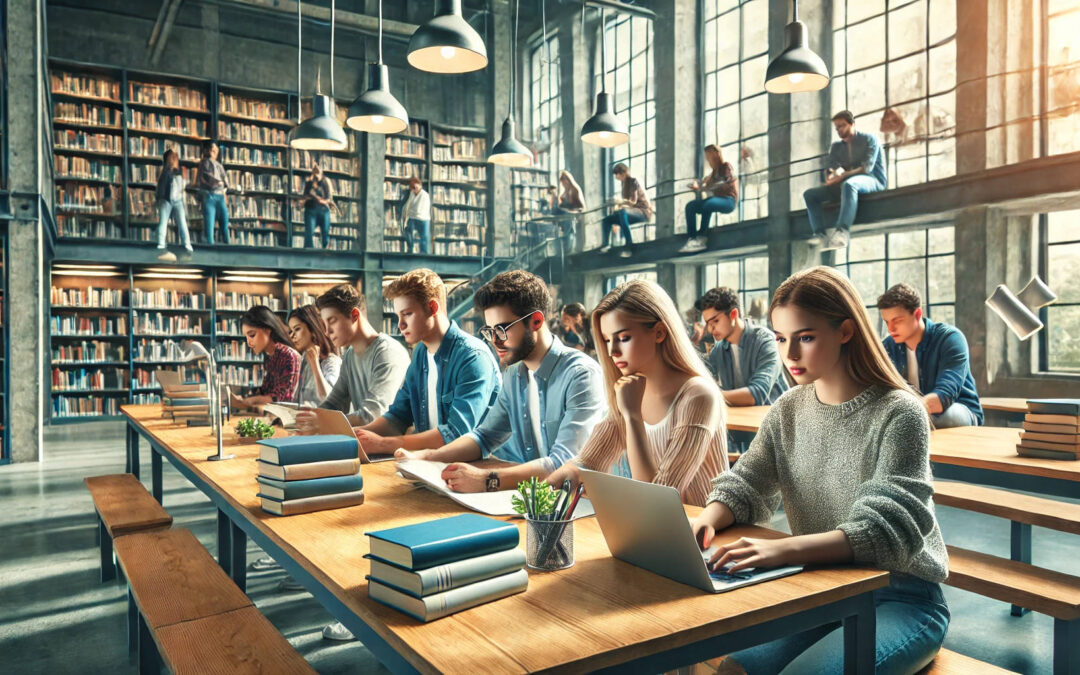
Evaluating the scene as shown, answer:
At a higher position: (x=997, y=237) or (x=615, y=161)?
(x=615, y=161)

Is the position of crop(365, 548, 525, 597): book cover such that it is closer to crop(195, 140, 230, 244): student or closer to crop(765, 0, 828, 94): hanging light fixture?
crop(765, 0, 828, 94): hanging light fixture

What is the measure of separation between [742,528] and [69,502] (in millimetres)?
5152

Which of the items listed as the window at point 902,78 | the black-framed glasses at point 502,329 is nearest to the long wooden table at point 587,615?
the black-framed glasses at point 502,329

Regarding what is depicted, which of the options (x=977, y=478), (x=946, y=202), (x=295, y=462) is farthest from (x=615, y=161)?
(x=295, y=462)

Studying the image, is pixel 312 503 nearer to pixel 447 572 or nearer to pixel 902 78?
pixel 447 572

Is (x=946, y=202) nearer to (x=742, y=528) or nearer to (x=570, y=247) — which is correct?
(x=570, y=247)

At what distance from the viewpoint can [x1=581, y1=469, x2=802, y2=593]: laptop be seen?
1169mm

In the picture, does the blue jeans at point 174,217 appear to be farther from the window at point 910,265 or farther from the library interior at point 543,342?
the window at point 910,265

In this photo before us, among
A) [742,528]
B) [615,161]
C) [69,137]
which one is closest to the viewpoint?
[742,528]

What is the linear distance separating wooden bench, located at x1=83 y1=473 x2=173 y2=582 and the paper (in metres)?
1.29

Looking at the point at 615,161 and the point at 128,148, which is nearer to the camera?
the point at 128,148

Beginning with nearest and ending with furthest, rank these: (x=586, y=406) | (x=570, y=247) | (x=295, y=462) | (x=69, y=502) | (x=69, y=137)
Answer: (x=295, y=462) < (x=586, y=406) < (x=69, y=502) < (x=69, y=137) < (x=570, y=247)

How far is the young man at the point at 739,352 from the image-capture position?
4.52m

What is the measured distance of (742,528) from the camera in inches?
62.3
